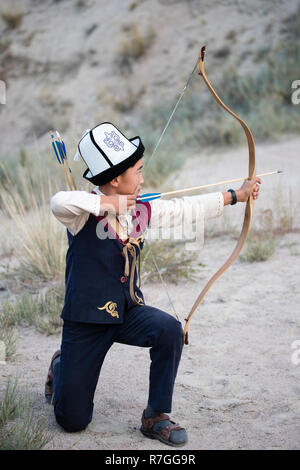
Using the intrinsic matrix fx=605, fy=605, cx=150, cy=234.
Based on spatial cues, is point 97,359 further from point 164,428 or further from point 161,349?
point 164,428

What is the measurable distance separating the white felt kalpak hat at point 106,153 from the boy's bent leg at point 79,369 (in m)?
0.67

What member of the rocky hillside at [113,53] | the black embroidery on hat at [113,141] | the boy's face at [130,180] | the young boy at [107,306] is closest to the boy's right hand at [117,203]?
the young boy at [107,306]

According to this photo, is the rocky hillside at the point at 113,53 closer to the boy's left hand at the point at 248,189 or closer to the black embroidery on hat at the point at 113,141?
the boy's left hand at the point at 248,189

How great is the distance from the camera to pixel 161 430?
2.63 m

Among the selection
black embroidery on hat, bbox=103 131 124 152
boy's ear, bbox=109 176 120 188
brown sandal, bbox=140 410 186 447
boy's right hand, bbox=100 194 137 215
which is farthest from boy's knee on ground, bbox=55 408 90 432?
black embroidery on hat, bbox=103 131 124 152

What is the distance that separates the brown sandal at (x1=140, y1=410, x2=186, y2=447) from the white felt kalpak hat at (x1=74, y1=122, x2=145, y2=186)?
3.50 feet

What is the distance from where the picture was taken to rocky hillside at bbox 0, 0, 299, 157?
473 inches

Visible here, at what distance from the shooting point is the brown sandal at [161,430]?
8.54 feet

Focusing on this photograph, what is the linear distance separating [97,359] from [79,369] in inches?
3.6

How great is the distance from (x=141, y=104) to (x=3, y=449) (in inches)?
403

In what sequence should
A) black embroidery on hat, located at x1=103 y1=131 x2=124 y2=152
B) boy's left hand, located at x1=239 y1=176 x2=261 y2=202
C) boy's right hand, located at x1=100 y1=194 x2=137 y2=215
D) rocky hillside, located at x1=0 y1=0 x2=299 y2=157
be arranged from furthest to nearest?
1. rocky hillside, located at x1=0 y1=0 x2=299 y2=157
2. boy's left hand, located at x1=239 y1=176 x2=261 y2=202
3. black embroidery on hat, located at x1=103 y1=131 x2=124 y2=152
4. boy's right hand, located at x1=100 y1=194 x2=137 y2=215

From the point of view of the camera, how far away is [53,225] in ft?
16.3

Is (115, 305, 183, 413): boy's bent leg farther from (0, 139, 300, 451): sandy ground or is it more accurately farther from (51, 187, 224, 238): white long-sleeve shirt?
(51, 187, 224, 238): white long-sleeve shirt

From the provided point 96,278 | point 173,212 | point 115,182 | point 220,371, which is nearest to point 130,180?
point 115,182
